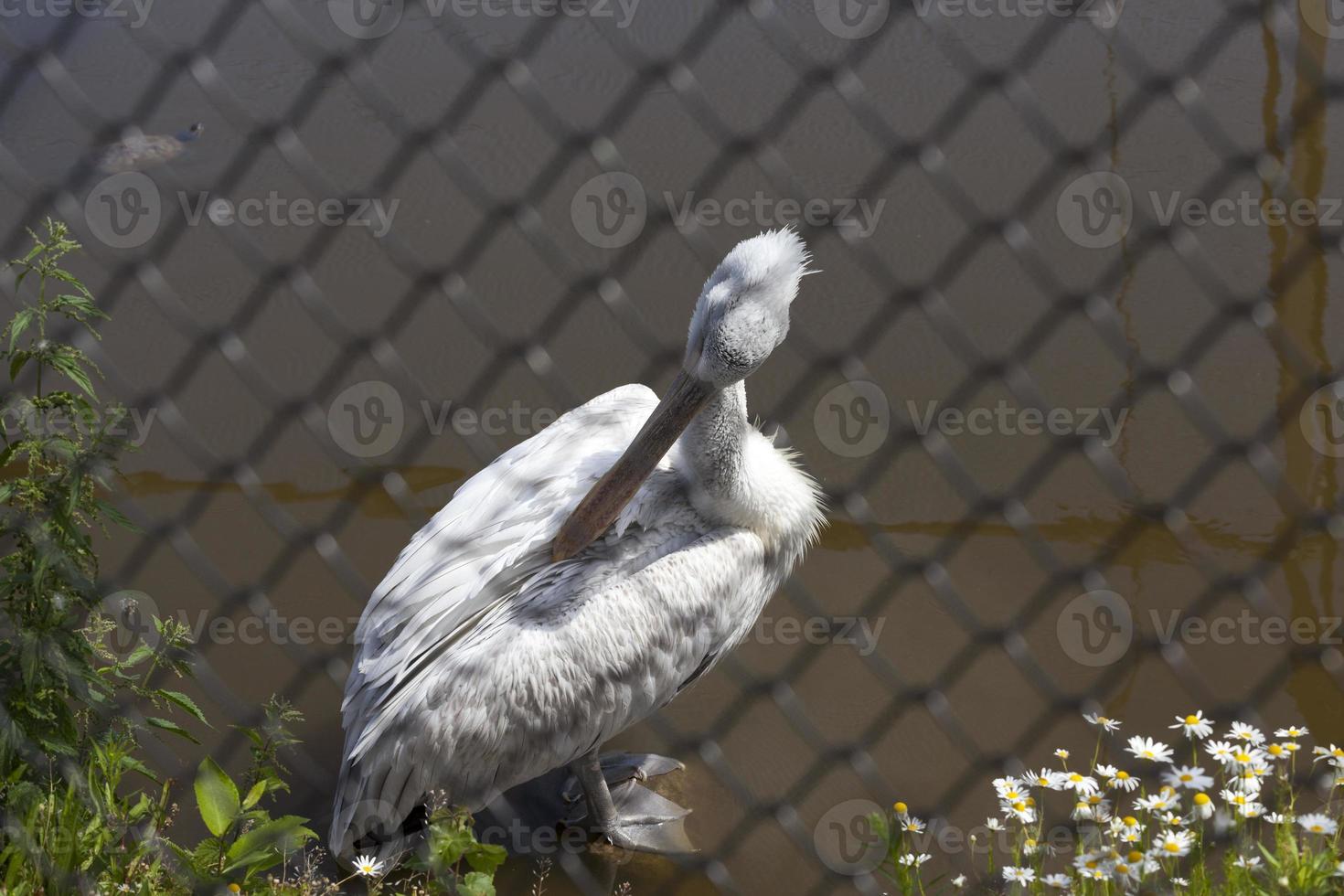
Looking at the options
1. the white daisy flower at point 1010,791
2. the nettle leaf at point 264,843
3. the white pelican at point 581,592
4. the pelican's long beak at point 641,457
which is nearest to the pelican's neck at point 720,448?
the white pelican at point 581,592

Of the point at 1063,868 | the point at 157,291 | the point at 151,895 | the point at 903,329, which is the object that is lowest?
the point at 151,895

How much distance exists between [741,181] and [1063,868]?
7.26 ft

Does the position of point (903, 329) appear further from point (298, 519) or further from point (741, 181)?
point (298, 519)

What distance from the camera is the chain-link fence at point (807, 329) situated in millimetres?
1736

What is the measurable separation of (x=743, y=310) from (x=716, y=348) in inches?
2.9

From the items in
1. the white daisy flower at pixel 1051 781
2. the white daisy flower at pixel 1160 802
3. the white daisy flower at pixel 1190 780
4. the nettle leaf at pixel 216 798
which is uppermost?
the white daisy flower at pixel 1190 780

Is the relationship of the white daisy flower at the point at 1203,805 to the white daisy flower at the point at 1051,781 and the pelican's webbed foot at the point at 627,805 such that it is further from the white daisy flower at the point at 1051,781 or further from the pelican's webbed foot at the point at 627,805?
the pelican's webbed foot at the point at 627,805

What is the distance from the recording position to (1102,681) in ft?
8.63

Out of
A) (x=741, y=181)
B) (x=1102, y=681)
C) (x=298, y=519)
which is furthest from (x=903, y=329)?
(x=298, y=519)

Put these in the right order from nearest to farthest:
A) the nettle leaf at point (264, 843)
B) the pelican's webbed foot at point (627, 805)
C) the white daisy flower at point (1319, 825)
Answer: the white daisy flower at point (1319, 825) < the nettle leaf at point (264, 843) < the pelican's webbed foot at point (627, 805)

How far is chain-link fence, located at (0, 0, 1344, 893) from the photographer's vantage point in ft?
5.70

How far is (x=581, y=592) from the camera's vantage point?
7.07 feet

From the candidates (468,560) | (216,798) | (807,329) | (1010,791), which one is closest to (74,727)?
(216,798)

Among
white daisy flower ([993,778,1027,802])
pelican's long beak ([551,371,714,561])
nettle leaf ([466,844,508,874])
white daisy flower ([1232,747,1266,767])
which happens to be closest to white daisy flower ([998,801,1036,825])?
white daisy flower ([993,778,1027,802])
